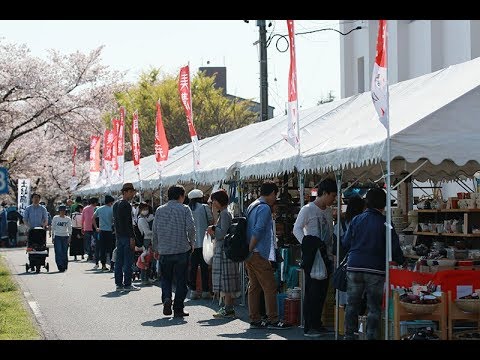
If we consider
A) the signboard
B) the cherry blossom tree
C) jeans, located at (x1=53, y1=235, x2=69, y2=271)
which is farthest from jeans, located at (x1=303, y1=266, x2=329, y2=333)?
the cherry blossom tree

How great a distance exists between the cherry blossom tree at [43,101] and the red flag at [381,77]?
26.5 metres

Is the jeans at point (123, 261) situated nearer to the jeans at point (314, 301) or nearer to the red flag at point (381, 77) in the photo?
the jeans at point (314, 301)

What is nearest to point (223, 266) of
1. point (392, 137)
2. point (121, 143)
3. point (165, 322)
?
point (165, 322)

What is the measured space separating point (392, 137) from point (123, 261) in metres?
9.55

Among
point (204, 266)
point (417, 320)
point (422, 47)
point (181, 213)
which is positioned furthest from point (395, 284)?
point (422, 47)

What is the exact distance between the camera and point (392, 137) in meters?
9.80

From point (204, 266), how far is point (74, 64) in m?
27.9

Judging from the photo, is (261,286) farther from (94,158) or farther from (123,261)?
(94,158)

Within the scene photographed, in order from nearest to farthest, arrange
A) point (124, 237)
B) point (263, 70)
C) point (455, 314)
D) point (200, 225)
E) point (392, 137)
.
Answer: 1. point (392, 137)
2. point (455, 314)
3. point (200, 225)
4. point (124, 237)
5. point (263, 70)

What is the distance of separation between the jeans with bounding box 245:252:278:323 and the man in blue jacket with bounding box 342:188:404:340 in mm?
2463

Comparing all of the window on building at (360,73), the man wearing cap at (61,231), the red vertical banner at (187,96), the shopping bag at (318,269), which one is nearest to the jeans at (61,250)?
the man wearing cap at (61,231)

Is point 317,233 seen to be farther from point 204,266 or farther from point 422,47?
point 422,47

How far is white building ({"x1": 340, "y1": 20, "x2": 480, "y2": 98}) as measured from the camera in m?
29.1

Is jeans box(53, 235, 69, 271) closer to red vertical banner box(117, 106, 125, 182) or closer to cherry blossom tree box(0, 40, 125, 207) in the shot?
red vertical banner box(117, 106, 125, 182)
